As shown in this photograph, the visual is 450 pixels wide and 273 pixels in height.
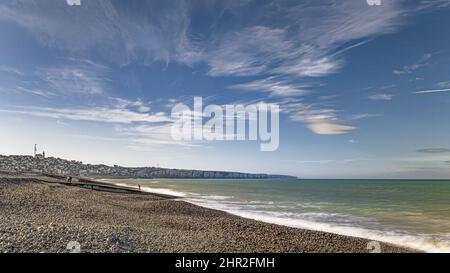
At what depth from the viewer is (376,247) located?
1631cm

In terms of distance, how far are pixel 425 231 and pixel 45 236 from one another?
22.7 meters

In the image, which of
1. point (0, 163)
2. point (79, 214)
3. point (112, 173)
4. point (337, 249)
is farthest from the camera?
point (112, 173)

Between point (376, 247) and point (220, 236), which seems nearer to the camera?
point (220, 236)

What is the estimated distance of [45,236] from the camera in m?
10.9

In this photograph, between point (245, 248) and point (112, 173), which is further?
point (112, 173)

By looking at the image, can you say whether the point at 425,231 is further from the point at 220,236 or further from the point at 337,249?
the point at 220,236
